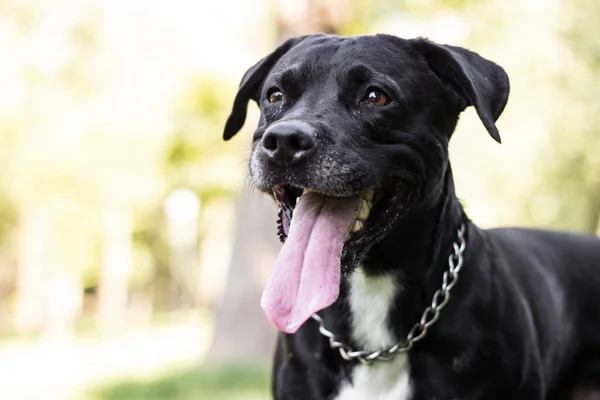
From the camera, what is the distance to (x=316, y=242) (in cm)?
330

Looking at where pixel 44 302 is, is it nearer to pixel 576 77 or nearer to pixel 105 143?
pixel 105 143

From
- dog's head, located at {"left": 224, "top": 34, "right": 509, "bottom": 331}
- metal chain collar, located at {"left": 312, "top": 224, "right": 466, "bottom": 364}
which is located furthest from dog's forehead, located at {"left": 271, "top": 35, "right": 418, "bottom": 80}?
metal chain collar, located at {"left": 312, "top": 224, "right": 466, "bottom": 364}

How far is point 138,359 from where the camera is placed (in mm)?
11688

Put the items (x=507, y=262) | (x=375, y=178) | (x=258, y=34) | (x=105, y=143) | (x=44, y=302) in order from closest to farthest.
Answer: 1. (x=375, y=178)
2. (x=507, y=262)
3. (x=258, y=34)
4. (x=105, y=143)
5. (x=44, y=302)

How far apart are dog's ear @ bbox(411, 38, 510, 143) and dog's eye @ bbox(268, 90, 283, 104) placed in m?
0.58

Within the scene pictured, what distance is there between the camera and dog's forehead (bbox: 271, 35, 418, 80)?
11.3 ft

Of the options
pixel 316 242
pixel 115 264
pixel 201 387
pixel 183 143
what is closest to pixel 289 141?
pixel 316 242

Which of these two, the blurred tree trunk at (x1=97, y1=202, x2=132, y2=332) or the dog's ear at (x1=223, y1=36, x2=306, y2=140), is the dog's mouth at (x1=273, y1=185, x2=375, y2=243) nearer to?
the dog's ear at (x1=223, y1=36, x2=306, y2=140)

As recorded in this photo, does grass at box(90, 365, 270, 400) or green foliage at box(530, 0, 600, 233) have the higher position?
green foliage at box(530, 0, 600, 233)

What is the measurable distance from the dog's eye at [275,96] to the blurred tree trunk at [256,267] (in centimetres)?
571

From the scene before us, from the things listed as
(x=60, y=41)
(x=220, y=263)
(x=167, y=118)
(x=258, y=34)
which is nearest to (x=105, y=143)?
(x=167, y=118)

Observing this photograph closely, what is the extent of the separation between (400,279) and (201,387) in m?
4.34

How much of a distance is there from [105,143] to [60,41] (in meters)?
4.46

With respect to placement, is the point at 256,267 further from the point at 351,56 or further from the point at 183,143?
the point at 183,143
